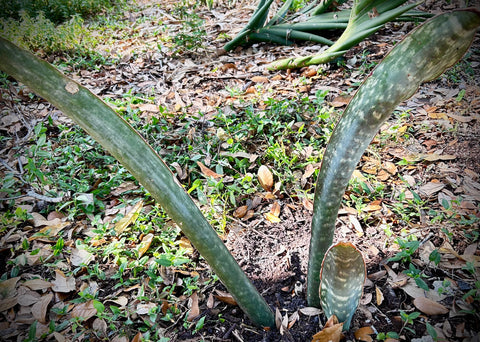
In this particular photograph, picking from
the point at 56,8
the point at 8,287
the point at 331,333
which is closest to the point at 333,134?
the point at 331,333

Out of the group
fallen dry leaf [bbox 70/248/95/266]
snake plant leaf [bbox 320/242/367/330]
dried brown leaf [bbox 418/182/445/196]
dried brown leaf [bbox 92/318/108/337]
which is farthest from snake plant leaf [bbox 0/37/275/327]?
dried brown leaf [bbox 418/182/445/196]

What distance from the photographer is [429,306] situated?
1026 mm

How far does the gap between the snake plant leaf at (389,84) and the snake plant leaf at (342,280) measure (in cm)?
10

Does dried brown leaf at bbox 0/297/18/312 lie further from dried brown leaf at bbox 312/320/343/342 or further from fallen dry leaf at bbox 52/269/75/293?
dried brown leaf at bbox 312/320/343/342

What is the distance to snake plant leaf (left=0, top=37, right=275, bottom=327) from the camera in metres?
0.51

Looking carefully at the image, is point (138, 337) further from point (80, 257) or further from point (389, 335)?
point (389, 335)

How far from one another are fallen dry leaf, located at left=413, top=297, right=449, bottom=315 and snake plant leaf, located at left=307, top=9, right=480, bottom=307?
1.97 feet

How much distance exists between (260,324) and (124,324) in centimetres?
49

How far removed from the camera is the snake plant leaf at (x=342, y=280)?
729 mm

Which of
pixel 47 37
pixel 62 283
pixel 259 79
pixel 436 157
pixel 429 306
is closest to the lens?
pixel 429 306

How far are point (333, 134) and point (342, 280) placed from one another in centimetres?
39

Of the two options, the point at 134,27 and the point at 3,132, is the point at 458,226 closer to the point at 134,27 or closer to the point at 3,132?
the point at 3,132

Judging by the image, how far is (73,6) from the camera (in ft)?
12.8

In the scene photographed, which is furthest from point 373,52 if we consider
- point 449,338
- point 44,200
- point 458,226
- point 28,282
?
point 28,282
